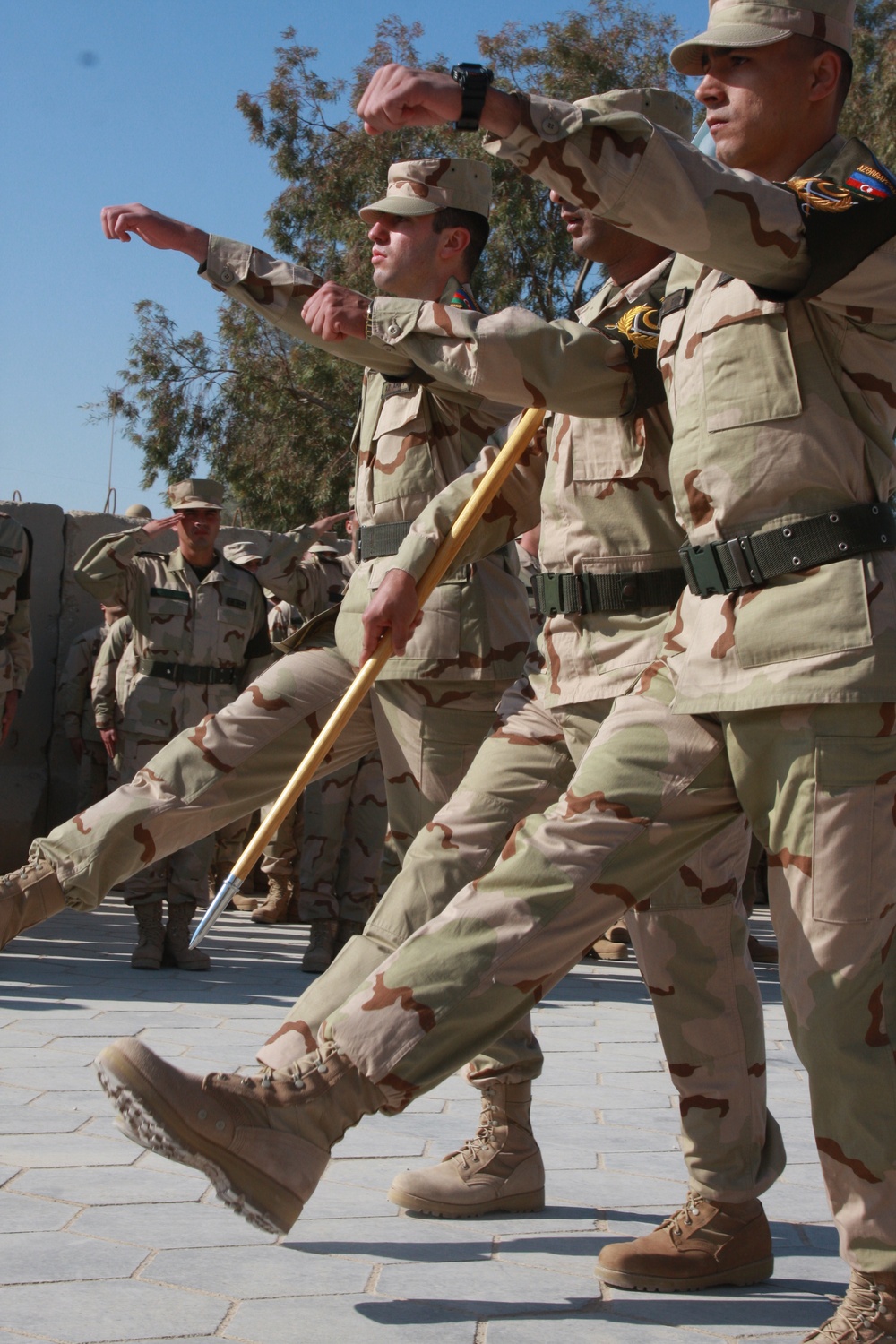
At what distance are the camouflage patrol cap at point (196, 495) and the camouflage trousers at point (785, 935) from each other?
6.95 meters

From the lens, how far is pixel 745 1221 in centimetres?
317

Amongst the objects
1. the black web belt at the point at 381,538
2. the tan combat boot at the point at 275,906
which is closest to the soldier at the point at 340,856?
the tan combat boot at the point at 275,906

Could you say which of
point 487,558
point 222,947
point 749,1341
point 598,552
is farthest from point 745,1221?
point 222,947

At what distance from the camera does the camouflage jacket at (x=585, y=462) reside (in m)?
3.01

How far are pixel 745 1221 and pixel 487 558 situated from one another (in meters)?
Result: 1.92

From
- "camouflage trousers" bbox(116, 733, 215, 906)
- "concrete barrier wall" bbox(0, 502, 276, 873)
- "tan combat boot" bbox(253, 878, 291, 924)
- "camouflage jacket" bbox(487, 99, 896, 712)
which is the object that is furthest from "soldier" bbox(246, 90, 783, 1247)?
"concrete barrier wall" bbox(0, 502, 276, 873)

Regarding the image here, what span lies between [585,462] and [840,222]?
1.03 meters

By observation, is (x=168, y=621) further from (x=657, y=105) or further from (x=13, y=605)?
(x=657, y=105)

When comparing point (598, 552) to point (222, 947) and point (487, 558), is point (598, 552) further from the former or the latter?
point (222, 947)

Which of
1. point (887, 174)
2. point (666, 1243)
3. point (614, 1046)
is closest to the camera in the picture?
point (887, 174)

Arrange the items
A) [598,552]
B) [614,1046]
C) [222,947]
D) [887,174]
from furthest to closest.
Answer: [222,947]
[614,1046]
[598,552]
[887,174]

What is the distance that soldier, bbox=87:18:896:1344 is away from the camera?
2.47 m

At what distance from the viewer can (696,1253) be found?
3131 millimetres

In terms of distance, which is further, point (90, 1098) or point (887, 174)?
point (90, 1098)
